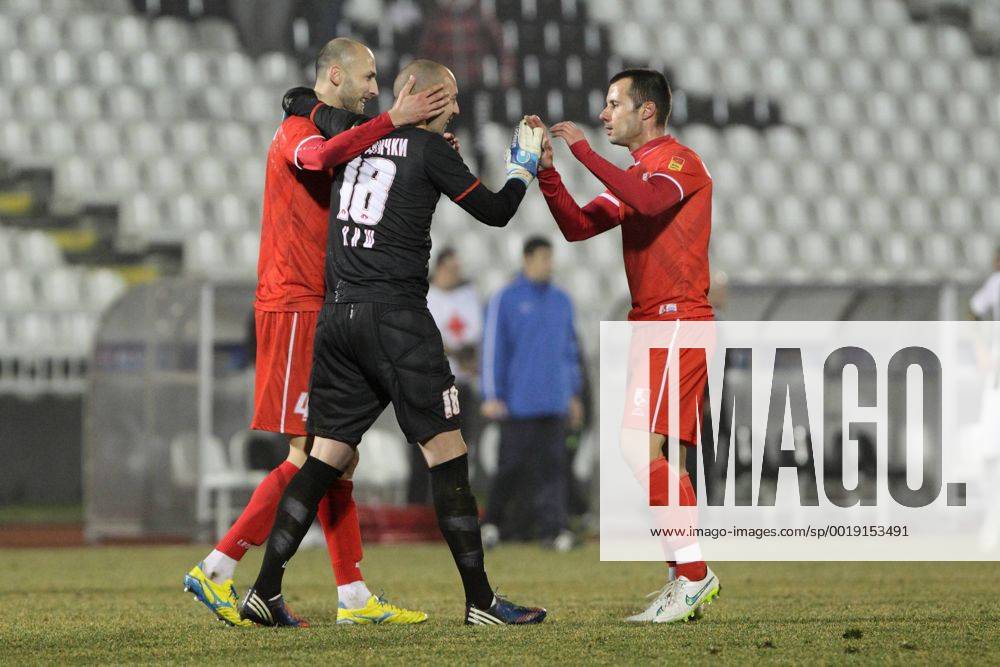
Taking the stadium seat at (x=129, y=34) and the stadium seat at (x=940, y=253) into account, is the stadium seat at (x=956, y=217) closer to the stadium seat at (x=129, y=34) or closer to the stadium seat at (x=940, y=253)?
the stadium seat at (x=940, y=253)

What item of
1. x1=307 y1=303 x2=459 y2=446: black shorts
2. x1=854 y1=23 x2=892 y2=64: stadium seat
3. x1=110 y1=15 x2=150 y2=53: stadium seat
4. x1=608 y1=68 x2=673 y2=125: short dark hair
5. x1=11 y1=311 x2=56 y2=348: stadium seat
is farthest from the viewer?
x1=854 y1=23 x2=892 y2=64: stadium seat

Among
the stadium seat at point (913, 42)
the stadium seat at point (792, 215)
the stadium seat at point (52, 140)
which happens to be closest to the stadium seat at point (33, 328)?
the stadium seat at point (52, 140)

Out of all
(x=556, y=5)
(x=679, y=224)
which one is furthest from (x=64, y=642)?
(x=556, y=5)

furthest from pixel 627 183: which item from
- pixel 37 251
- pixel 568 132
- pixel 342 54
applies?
pixel 37 251

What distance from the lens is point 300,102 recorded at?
4.88 metres

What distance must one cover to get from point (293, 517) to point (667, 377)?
4.34 ft

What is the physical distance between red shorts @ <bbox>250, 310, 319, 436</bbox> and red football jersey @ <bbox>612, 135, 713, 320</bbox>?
112cm

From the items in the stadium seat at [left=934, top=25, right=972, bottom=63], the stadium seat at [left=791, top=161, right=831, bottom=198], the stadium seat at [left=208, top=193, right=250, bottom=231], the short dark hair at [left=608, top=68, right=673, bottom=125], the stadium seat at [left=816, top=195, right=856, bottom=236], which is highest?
the stadium seat at [left=934, top=25, right=972, bottom=63]

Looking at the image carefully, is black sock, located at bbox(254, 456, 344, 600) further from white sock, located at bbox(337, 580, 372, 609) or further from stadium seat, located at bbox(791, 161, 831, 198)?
stadium seat, located at bbox(791, 161, 831, 198)

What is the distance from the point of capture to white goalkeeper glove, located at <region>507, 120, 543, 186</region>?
462 centimetres

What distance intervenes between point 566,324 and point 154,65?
26.4 feet

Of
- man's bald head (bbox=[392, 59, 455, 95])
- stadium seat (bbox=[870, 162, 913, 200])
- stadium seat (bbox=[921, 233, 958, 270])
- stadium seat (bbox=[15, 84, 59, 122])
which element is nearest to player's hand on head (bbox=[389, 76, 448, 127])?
man's bald head (bbox=[392, 59, 455, 95])

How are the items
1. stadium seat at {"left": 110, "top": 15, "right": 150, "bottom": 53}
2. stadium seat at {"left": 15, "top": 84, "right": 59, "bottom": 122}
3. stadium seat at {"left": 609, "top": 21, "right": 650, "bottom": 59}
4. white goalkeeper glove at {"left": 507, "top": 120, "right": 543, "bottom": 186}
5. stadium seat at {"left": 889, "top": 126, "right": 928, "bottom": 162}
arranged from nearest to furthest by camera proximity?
1. white goalkeeper glove at {"left": 507, "top": 120, "right": 543, "bottom": 186}
2. stadium seat at {"left": 15, "top": 84, "right": 59, "bottom": 122}
3. stadium seat at {"left": 110, "top": 15, "right": 150, "bottom": 53}
4. stadium seat at {"left": 609, "top": 21, "right": 650, "bottom": 59}
5. stadium seat at {"left": 889, "top": 126, "right": 928, "bottom": 162}

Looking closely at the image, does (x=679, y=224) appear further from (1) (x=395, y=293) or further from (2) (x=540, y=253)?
(2) (x=540, y=253)
